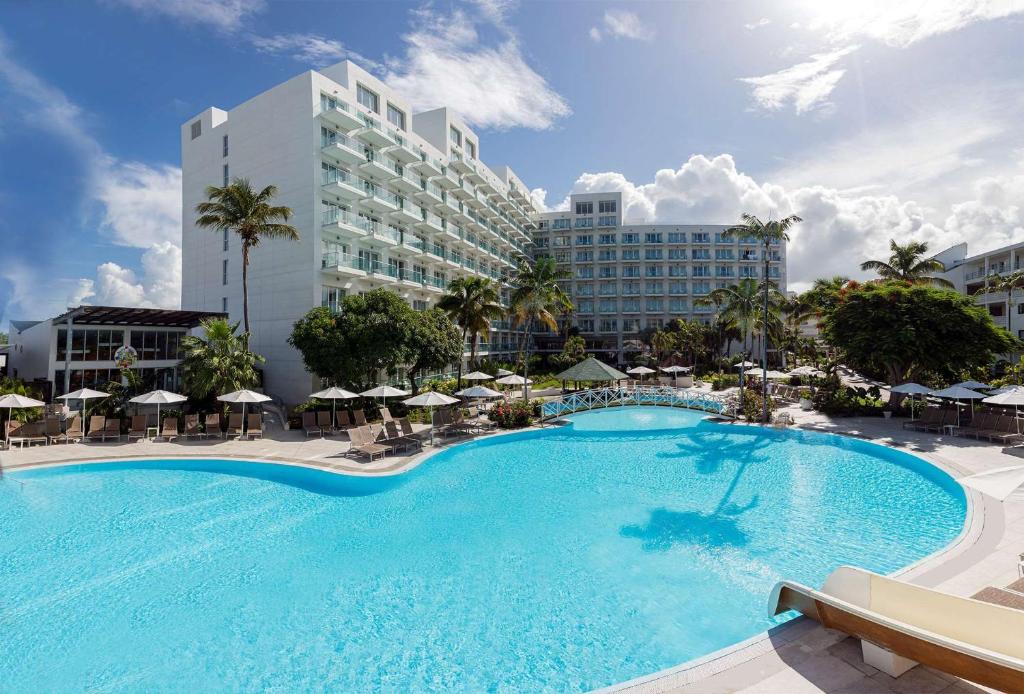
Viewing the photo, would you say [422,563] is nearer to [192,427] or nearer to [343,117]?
[192,427]

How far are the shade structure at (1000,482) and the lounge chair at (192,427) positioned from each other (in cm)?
2449

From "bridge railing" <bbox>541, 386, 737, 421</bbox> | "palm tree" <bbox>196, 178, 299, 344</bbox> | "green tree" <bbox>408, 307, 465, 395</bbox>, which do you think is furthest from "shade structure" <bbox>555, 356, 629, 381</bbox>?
"palm tree" <bbox>196, 178, 299, 344</bbox>

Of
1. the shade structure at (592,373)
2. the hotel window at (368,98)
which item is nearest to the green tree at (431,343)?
the shade structure at (592,373)

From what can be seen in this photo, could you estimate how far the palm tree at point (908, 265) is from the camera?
1396 inches

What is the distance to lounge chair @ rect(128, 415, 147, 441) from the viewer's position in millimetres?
19406

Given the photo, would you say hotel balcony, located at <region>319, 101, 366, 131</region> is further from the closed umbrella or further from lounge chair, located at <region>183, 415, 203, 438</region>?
the closed umbrella

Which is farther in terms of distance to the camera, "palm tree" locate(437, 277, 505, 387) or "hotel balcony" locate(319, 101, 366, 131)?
"palm tree" locate(437, 277, 505, 387)

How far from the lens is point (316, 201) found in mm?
28688

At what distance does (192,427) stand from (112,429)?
2.91 m

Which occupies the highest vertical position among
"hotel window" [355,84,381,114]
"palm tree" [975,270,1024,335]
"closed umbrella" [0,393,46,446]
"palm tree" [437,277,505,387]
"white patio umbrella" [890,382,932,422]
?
"hotel window" [355,84,381,114]

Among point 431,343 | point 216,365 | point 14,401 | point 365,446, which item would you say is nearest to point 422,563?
point 365,446

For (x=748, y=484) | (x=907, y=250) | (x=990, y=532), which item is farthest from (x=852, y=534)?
(x=907, y=250)

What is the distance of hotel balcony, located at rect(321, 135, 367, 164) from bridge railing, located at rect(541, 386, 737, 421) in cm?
2026

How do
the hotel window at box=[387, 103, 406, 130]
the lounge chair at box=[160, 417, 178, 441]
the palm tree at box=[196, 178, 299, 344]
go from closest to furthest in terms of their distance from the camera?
1. the lounge chair at box=[160, 417, 178, 441]
2. the palm tree at box=[196, 178, 299, 344]
3. the hotel window at box=[387, 103, 406, 130]
